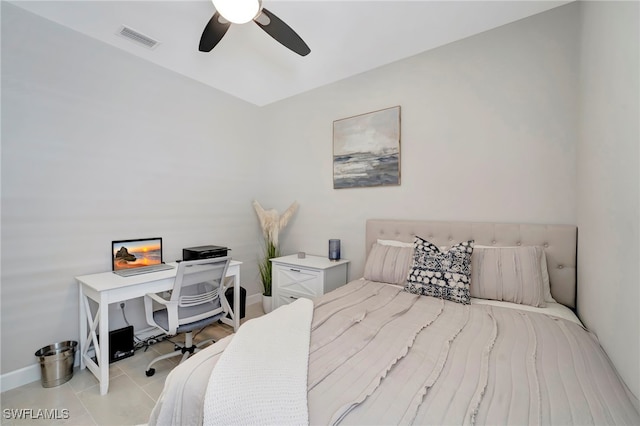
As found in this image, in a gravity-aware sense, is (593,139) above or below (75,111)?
below

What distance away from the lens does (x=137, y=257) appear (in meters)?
2.46

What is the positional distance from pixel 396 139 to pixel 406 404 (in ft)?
7.43

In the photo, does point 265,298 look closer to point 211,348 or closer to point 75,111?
point 211,348

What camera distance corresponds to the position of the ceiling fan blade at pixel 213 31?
1.71m

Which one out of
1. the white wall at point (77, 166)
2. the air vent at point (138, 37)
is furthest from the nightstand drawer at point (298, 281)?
the air vent at point (138, 37)

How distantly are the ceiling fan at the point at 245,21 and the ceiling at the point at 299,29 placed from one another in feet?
0.77

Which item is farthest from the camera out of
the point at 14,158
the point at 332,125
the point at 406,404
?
the point at 332,125

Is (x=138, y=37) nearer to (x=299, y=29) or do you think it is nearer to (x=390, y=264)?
(x=299, y=29)

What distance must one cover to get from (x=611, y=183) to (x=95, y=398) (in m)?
3.26

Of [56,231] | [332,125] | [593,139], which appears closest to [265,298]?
[56,231]

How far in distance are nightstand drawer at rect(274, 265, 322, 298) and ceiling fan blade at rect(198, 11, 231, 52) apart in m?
2.08

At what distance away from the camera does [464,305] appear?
1.72 metres

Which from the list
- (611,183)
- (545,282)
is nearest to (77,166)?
(611,183)

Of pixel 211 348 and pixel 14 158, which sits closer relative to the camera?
pixel 211 348
